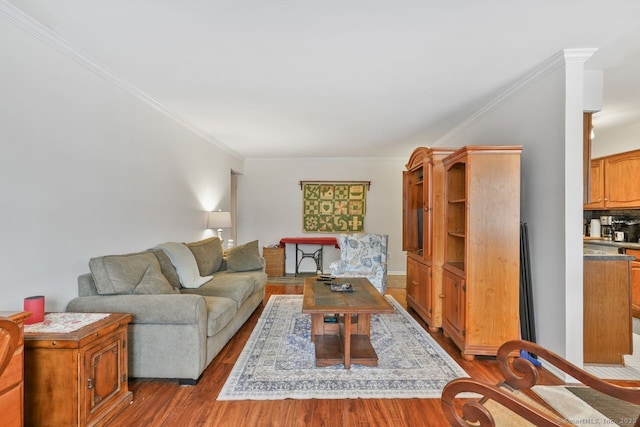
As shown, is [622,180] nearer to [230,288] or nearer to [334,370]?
[334,370]

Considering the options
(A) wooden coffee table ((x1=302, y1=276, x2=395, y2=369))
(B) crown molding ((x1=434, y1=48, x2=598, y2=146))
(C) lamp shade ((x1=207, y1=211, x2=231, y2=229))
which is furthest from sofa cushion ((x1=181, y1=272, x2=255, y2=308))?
(B) crown molding ((x1=434, y1=48, x2=598, y2=146))

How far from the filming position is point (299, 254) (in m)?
6.63

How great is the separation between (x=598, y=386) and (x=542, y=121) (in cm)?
218

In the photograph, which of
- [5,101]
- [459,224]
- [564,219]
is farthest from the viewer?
[459,224]

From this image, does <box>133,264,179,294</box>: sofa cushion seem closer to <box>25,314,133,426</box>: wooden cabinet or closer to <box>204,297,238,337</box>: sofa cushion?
<box>204,297,238,337</box>: sofa cushion

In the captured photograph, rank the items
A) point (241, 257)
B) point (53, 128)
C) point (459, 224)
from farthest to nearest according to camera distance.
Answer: point (241, 257)
point (459, 224)
point (53, 128)

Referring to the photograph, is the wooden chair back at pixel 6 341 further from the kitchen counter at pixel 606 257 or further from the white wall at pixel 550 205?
the kitchen counter at pixel 606 257

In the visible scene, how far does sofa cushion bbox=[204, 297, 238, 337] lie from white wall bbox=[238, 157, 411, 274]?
3.79m

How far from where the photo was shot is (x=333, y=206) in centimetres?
661

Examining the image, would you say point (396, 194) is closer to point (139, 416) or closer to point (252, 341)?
point (252, 341)

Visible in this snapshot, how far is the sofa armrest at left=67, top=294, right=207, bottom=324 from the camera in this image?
7.41 feet

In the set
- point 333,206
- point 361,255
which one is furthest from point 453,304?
point 333,206

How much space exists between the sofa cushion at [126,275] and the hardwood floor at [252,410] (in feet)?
2.29

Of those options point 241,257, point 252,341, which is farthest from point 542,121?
point 241,257
